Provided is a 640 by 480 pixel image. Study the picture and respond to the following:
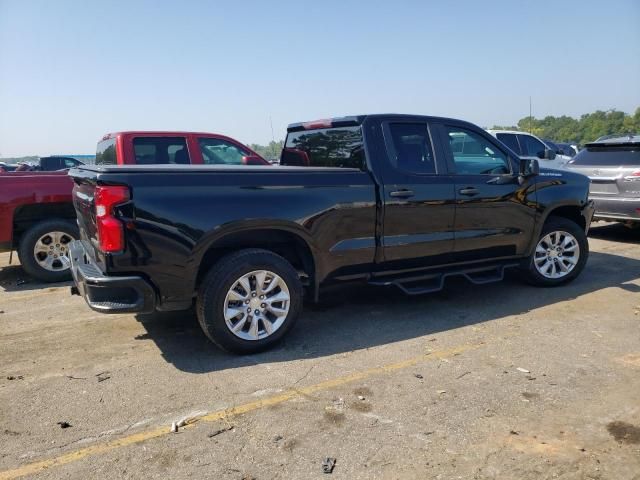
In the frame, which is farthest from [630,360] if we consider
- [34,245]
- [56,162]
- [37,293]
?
[56,162]

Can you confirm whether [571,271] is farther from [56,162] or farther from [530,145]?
[56,162]

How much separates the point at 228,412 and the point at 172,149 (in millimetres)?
5197

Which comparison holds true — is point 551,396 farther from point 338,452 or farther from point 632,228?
point 632,228

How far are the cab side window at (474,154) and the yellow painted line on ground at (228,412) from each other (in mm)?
1850

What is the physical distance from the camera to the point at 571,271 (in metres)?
5.91

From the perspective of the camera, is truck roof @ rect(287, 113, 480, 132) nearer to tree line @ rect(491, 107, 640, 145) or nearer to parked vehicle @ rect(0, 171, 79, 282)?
parked vehicle @ rect(0, 171, 79, 282)

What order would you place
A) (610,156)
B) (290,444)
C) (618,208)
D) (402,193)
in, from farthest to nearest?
1. (610,156)
2. (618,208)
3. (402,193)
4. (290,444)

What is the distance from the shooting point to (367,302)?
17.8 ft

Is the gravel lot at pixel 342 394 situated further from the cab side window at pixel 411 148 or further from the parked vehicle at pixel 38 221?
the cab side window at pixel 411 148

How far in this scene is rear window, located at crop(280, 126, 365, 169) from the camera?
4605mm

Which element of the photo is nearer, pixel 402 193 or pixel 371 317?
pixel 402 193

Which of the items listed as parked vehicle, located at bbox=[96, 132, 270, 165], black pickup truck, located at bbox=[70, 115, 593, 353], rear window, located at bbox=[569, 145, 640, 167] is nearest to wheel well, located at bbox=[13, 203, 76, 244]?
parked vehicle, located at bbox=[96, 132, 270, 165]

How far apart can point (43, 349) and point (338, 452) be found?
2871 millimetres

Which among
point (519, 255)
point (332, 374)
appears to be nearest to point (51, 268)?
point (332, 374)
